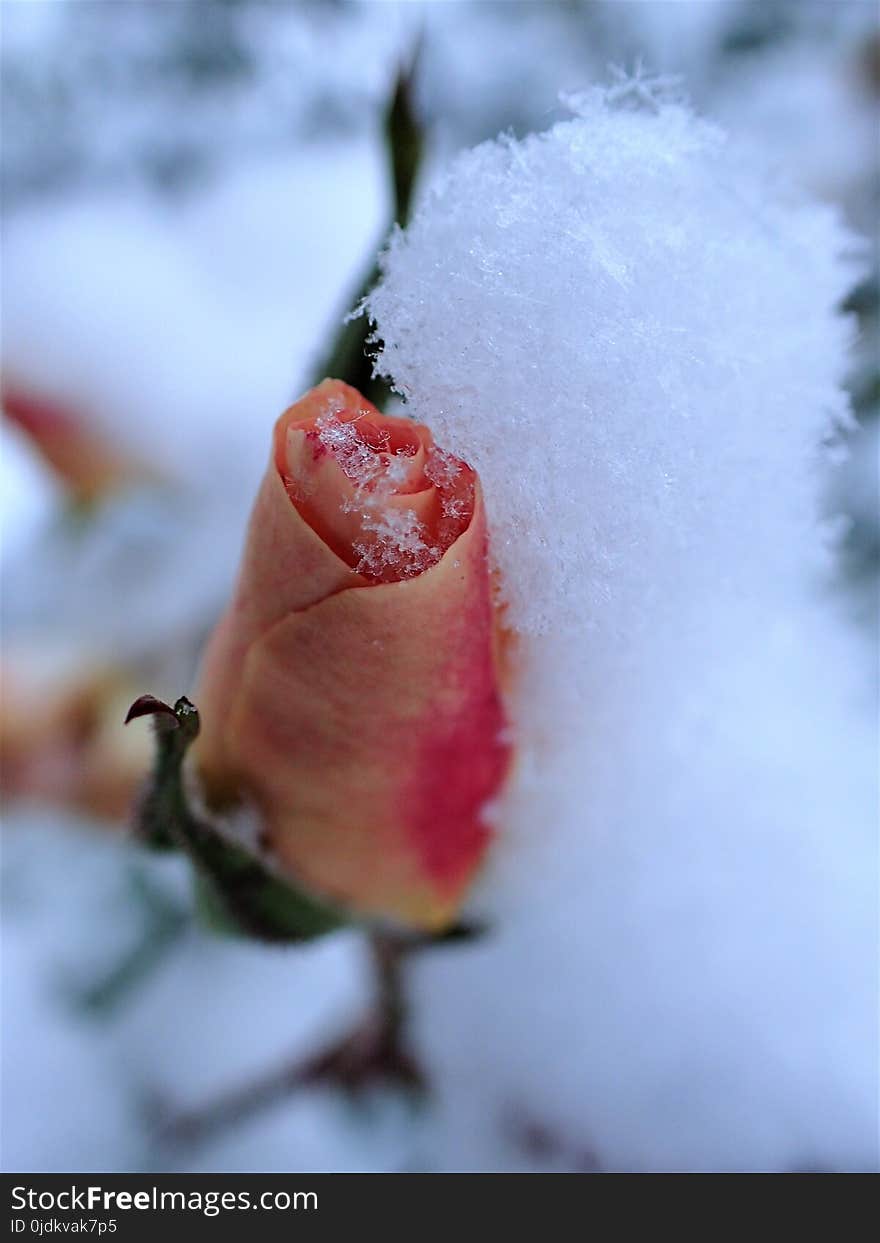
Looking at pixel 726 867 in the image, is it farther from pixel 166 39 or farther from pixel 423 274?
pixel 166 39

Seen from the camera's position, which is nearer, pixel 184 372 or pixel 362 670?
pixel 362 670

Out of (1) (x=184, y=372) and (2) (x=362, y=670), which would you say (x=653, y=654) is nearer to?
(2) (x=362, y=670)

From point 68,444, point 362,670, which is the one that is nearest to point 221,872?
point 362,670

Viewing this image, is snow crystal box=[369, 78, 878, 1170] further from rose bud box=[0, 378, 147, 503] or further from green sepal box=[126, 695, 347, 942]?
rose bud box=[0, 378, 147, 503]

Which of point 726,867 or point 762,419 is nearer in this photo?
point 762,419

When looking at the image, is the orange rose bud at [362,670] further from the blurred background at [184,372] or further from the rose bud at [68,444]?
the rose bud at [68,444]
